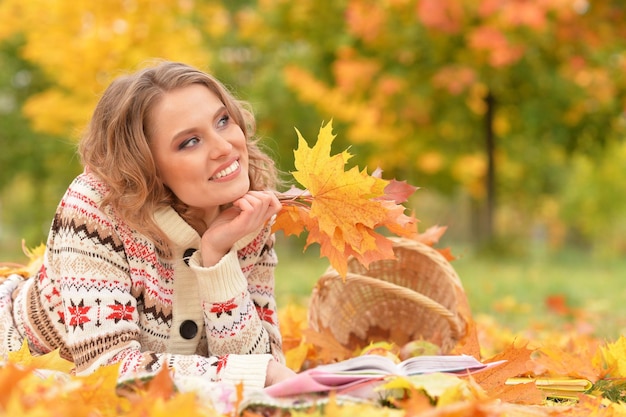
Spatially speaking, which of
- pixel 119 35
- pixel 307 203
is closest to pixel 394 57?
pixel 119 35

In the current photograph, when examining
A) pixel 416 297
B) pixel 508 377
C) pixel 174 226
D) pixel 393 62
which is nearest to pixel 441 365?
pixel 508 377

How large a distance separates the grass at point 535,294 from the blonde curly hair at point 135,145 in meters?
1.36

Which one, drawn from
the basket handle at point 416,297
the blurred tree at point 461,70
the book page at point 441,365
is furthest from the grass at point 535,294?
the blurred tree at point 461,70

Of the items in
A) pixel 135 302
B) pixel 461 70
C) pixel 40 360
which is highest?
pixel 461 70

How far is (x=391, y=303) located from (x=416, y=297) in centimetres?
44

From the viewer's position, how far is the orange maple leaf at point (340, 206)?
208 centimetres

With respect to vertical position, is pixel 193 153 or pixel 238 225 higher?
pixel 193 153

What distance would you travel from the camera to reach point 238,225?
2.05m

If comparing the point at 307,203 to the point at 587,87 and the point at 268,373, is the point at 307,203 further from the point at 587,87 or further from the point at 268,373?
the point at 587,87

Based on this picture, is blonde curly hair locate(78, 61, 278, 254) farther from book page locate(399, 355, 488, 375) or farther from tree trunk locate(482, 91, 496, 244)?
tree trunk locate(482, 91, 496, 244)

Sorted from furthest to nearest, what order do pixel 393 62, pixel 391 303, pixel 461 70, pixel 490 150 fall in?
pixel 490 150, pixel 393 62, pixel 461 70, pixel 391 303

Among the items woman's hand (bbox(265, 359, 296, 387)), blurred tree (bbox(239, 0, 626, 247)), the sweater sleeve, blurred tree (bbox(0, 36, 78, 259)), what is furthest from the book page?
blurred tree (bbox(0, 36, 78, 259))

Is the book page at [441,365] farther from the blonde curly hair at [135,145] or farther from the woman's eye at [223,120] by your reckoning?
the woman's eye at [223,120]

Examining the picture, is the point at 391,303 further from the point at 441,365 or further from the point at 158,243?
the point at 158,243
